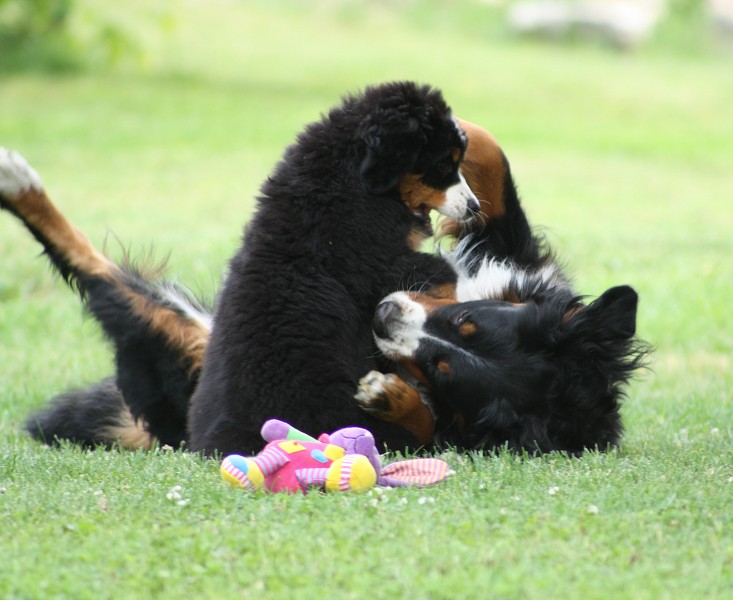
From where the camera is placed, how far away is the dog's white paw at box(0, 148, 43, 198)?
4.89 metres

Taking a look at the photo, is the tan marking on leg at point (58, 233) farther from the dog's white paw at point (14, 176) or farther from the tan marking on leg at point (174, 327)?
the tan marking on leg at point (174, 327)

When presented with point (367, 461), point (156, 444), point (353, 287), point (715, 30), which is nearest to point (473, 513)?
point (367, 461)

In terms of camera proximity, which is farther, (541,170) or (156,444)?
(541,170)

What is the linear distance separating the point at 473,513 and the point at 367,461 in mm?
498

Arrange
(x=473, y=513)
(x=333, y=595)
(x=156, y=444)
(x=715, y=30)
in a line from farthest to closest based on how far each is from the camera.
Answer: (x=715, y=30), (x=156, y=444), (x=473, y=513), (x=333, y=595)

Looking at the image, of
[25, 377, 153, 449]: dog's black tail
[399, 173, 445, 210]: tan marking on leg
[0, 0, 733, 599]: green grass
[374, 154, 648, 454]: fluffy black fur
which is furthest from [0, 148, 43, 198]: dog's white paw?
[374, 154, 648, 454]: fluffy black fur

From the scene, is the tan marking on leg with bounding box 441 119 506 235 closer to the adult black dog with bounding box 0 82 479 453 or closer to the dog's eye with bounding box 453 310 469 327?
the adult black dog with bounding box 0 82 479 453

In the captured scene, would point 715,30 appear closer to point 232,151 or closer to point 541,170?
point 541,170

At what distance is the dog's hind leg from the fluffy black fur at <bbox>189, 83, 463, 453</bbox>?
0.59 meters

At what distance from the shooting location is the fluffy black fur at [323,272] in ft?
13.0

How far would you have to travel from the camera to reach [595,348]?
4.27 meters

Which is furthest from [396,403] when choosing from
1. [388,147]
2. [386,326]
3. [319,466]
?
[388,147]

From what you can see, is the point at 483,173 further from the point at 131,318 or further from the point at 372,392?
the point at 131,318

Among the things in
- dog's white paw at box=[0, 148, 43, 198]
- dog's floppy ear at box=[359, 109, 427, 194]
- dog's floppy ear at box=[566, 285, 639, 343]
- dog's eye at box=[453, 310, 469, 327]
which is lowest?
dog's eye at box=[453, 310, 469, 327]
